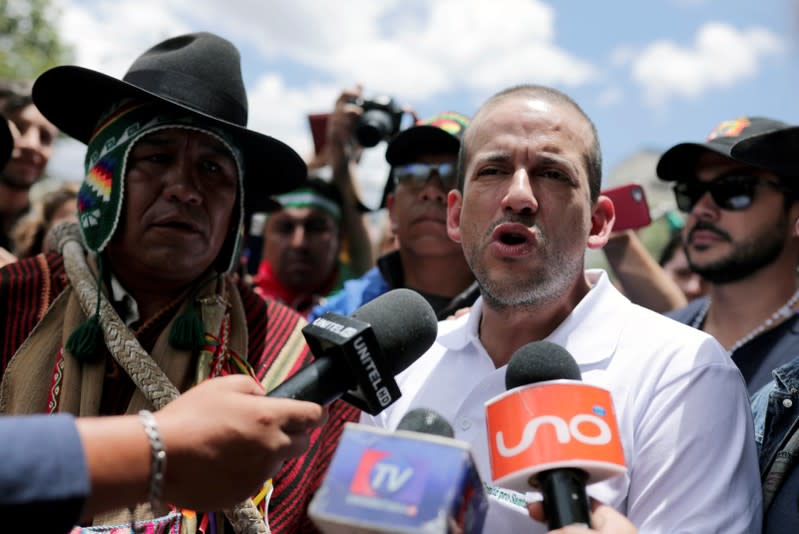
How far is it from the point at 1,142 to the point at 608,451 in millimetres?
2679

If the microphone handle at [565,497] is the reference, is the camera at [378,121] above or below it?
above

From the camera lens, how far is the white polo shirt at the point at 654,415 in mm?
1746

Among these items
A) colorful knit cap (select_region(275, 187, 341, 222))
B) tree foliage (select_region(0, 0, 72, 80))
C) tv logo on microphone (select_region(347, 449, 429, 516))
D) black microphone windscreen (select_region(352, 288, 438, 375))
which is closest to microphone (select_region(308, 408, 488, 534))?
tv logo on microphone (select_region(347, 449, 429, 516))

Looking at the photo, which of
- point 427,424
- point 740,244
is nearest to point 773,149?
point 740,244

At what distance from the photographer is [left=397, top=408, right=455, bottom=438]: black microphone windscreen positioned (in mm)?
1460

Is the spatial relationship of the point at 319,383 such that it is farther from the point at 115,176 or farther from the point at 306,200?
the point at 306,200

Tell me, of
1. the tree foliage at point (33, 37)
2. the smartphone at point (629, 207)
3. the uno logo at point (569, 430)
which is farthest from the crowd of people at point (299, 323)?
the tree foliage at point (33, 37)

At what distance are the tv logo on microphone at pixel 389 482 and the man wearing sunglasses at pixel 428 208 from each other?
2.42 meters

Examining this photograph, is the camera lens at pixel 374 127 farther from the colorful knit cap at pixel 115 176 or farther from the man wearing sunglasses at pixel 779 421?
the man wearing sunglasses at pixel 779 421

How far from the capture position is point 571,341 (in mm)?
2150

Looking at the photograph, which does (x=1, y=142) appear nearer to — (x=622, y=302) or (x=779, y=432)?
(x=622, y=302)

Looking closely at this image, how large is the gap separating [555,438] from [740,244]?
2.76m

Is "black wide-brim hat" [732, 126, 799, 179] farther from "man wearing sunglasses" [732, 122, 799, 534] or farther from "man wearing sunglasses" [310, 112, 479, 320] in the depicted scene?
"man wearing sunglasses" [310, 112, 479, 320]

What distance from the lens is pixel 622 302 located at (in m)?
2.28
